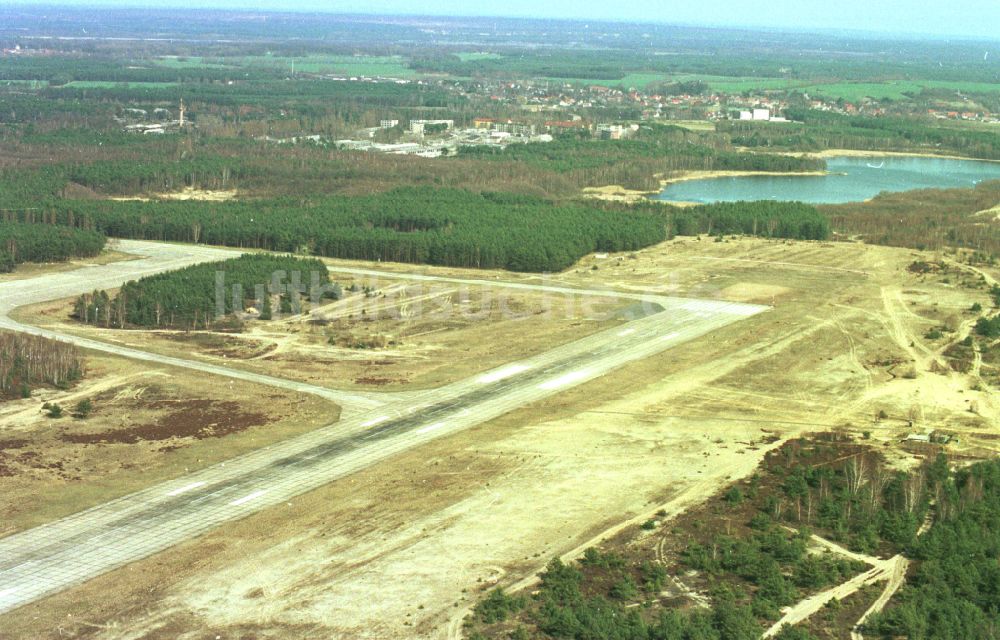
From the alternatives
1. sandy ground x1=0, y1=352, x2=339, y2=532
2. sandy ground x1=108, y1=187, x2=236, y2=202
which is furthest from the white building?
sandy ground x1=0, y1=352, x2=339, y2=532

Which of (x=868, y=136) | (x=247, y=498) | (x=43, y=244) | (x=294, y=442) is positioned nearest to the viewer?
(x=247, y=498)

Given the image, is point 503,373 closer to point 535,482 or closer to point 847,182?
point 535,482

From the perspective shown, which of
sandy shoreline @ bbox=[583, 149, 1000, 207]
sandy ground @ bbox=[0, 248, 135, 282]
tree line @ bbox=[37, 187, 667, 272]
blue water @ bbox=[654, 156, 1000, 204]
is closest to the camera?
sandy ground @ bbox=[0, 248, 135, 282]

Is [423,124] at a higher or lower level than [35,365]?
lower

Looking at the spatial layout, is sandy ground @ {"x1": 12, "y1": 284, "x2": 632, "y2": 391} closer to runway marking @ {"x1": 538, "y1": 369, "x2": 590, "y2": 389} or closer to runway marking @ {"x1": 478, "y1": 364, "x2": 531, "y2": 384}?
runway marking @ {"x1": 478, "y1": 364, "x2": 531, "y2": 384}

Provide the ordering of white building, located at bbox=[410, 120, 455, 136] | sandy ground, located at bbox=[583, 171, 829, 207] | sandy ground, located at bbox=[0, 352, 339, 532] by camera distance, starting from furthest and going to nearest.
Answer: white building, located at bbox=[410, 120, 455, 136] → sandy ground, located at bbox=[583, 171, 829, 207] → sandy ground, located at bbox=[0, 352, 339, 532]

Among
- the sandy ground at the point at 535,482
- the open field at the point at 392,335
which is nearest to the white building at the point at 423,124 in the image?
the open field at the point at 392,335

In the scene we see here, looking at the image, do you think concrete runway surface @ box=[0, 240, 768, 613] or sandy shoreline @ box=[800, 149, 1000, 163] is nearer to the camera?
concrete runway surface @ box=[0, 240, 768, 613]

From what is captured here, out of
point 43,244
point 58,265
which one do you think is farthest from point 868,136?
point 58,265

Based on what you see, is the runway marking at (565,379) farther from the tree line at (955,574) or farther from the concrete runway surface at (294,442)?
the tree line at (955,574)
